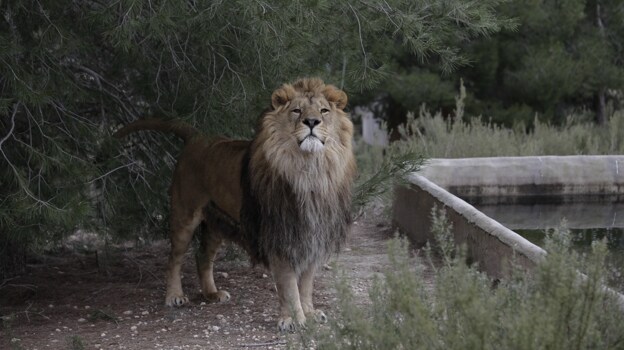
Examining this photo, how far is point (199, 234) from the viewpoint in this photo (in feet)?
28.1

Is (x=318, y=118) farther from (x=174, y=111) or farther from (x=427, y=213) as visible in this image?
(x=427, y=213)

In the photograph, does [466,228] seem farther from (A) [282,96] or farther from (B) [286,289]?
(A) [282,96]

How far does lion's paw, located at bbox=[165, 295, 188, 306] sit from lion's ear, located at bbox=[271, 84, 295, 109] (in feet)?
6.43

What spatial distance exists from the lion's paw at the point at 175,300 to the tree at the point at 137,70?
641mm

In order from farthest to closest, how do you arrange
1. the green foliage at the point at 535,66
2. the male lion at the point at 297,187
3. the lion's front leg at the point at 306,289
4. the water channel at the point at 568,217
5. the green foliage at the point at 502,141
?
the green foliage at the point at 535,66 < the green foliage at the point at 502,141 < the water channel at the point at 568,217 < the lion's front leg at the point at 306,289 < the male lion at the point at 297,187

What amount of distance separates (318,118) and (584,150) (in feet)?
25.6

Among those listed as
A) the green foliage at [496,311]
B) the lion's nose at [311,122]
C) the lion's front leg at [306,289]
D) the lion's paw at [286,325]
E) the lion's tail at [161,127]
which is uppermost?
the lion's nose at [311,122]

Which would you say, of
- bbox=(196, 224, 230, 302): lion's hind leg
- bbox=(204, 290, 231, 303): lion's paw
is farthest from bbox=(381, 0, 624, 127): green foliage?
bbox=(204, 290, 231, 303): lion's paw

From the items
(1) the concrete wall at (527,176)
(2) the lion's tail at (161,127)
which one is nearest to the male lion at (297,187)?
(2) the lion's tail at (161,127)

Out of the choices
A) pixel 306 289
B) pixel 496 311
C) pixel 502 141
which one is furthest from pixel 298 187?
pixel 502 141

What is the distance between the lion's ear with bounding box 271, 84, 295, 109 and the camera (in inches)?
267

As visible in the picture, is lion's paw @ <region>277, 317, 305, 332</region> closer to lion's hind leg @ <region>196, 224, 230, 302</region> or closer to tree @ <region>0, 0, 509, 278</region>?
lion's hind leg @ <region>196, 224, 230, 302</region>

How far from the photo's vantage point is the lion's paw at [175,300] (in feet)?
26.2

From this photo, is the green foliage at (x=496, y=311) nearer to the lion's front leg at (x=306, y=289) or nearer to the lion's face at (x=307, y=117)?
the lion's face at (x=307, y=117)
